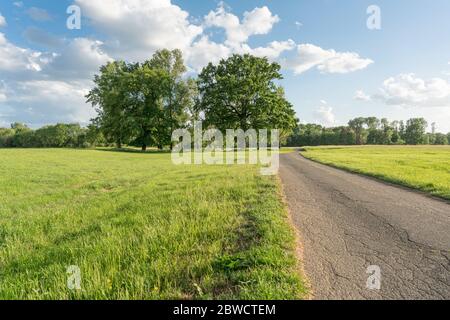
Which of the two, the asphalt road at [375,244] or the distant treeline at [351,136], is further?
the distant treeline at [351,136]

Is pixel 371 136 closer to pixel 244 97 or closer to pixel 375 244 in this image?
pixel 244 97

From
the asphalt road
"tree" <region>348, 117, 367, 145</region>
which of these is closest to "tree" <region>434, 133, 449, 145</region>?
"tree" <region>348, 117, 367, 145</region>

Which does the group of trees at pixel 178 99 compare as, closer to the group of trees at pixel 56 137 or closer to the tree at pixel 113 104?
the tree at pixel 113 104

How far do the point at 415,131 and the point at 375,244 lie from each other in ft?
487

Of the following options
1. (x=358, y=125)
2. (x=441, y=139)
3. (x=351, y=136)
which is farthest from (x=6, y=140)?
(x=441, y=139)

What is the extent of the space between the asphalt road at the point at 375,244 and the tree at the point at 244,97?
3395 centimetres

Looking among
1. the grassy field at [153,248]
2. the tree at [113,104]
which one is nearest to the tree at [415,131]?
the tree at [113,104]

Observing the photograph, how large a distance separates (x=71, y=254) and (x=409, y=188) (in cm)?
1230

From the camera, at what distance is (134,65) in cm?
5931

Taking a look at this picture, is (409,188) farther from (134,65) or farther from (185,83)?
(134,65)

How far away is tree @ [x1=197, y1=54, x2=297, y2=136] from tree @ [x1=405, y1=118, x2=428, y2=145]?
4242 inches

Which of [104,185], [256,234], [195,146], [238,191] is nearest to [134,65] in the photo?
[195,146]

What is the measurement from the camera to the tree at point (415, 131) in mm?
118250
